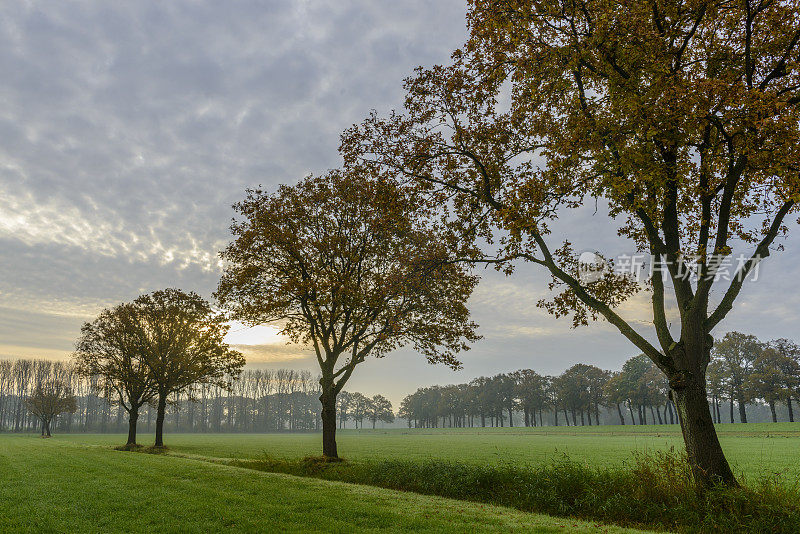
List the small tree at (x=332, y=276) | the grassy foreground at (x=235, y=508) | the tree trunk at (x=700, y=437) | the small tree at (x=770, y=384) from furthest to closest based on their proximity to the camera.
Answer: the small tree at (x=770, y=384) → the small tree at (x=332, y=276) → the tree trunk at (x=700, y=437) → the grassy foreground at (x=235, y=508)

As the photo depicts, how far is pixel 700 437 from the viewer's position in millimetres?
11531

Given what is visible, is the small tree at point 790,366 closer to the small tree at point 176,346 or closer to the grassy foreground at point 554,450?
the grassy foreground at point 554,450

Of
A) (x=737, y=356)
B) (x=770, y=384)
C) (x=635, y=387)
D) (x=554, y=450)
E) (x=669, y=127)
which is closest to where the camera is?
(x=669, y=127)

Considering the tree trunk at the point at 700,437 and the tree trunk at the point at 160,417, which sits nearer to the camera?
the tree trunk at the point at 700,437

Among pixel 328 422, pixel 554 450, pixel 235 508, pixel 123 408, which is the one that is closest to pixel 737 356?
pixel 554 450

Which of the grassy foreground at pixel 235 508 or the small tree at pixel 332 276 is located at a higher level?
the small tree at pixel 332 276

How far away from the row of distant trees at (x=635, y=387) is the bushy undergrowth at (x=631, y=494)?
10309 cm

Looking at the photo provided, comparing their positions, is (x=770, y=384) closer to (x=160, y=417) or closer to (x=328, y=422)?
(x=328, y=422)

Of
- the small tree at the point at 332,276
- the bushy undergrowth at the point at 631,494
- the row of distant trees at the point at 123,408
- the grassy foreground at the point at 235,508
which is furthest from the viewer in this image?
the row of distant trees at the point at 123,408

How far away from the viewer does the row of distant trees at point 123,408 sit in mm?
117938

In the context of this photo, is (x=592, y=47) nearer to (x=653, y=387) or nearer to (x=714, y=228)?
(x=714, y=228)

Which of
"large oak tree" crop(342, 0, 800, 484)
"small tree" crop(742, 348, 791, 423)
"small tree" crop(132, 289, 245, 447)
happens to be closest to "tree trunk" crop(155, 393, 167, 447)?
"small tree" crop(132, 289, 245, 447)

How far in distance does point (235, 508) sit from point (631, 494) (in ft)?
34.0

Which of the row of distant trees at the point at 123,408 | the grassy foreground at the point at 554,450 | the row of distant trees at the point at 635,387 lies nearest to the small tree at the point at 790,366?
the row of distant trees at the point at 635,387
